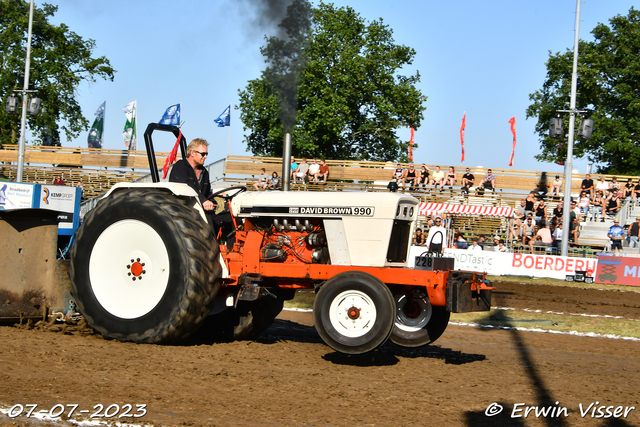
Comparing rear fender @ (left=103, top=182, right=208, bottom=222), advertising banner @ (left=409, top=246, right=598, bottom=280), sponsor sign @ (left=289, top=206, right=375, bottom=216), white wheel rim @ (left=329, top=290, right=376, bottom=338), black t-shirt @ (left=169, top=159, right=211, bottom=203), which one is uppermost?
black t-shirt @ (left=169, top=159, right=211, bottom=203)

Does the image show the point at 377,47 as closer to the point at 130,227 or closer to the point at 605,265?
the point at 605,265

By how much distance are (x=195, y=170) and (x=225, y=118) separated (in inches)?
946

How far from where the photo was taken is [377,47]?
39.1 metres

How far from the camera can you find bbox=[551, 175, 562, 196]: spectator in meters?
25.1

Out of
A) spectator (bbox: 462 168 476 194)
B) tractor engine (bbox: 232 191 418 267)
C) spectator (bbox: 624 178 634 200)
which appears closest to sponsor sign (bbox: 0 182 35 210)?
tractor engine (bbox: 232 191 418 267)

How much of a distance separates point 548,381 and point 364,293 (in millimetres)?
1711

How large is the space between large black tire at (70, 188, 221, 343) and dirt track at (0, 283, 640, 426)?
244mm

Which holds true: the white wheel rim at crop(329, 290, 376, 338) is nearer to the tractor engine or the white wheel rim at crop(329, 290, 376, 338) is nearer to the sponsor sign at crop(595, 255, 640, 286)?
the tractor engine

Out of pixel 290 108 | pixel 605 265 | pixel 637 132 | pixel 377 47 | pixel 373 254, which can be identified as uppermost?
pixel 377 47

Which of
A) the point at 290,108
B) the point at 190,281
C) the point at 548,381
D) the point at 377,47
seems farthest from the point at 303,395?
the point at 377,47

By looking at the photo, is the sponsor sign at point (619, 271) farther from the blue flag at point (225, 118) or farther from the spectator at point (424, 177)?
the blue flag at point (225, 118)

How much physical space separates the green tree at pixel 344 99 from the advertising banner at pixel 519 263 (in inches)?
510

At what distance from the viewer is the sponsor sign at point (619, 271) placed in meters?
19.0

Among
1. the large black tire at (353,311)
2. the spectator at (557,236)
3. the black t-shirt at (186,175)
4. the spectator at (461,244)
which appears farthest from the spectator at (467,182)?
the large black tire at (353,311)
